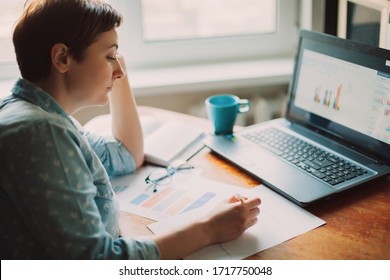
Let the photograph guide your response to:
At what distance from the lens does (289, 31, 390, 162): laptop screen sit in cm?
116

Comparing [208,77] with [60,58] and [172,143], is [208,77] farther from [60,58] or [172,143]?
[60,58]

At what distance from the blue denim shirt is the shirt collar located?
0.02 metres

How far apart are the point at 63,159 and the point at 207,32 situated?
1370 millimetres

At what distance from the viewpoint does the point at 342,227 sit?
988 mm

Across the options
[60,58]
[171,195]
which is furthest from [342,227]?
[60,58]

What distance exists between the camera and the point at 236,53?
208cm

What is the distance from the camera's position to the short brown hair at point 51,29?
→ 89 cm

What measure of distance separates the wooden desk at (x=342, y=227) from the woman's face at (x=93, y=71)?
28 cm

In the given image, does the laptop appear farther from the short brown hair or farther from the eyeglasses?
the short brown hair

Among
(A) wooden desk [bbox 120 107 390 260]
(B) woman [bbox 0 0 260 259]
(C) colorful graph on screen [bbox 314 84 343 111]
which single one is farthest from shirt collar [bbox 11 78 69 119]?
(C) colorful graph on screen [bbox 314 84 343 111]

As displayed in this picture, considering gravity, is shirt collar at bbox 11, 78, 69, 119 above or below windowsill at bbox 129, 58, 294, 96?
above

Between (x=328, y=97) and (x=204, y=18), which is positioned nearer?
(x=328, y=97)
